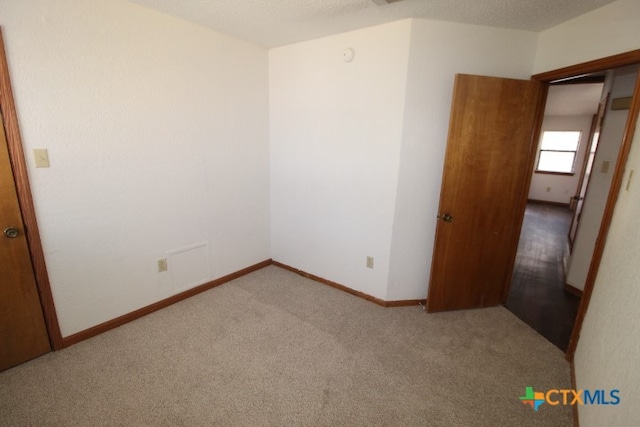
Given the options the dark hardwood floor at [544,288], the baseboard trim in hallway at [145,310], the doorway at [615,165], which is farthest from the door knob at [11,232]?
the dark hardwood floor at [544,288]

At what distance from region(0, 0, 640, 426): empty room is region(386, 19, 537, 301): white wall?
17 mm

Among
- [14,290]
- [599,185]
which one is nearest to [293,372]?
[14,290]

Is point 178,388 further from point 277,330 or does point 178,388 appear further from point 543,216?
point 543,216

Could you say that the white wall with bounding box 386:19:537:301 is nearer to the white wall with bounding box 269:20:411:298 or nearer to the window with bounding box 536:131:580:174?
the white wall with bounding box 269:20:411:298

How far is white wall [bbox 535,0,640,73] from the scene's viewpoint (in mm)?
1738

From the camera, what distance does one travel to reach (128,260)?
7.45 ft

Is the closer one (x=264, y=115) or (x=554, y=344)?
(x=554, y=344)

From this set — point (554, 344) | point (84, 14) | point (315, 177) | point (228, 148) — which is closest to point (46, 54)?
point (84, 14)

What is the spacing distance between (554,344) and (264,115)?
3.26 metres

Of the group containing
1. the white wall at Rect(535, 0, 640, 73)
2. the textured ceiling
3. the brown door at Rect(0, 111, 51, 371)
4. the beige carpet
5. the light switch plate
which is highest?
the textured ceiling

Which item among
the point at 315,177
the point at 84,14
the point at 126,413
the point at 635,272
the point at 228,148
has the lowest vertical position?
the point at 126,413

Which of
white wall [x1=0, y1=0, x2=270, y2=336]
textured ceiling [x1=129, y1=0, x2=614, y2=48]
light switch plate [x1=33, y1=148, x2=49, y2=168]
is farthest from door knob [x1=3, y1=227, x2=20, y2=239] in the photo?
textured ceiling [x1=129, y1=0, x2=614, y2=48]

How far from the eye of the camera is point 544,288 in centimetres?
314

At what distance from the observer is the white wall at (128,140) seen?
1.77 m
